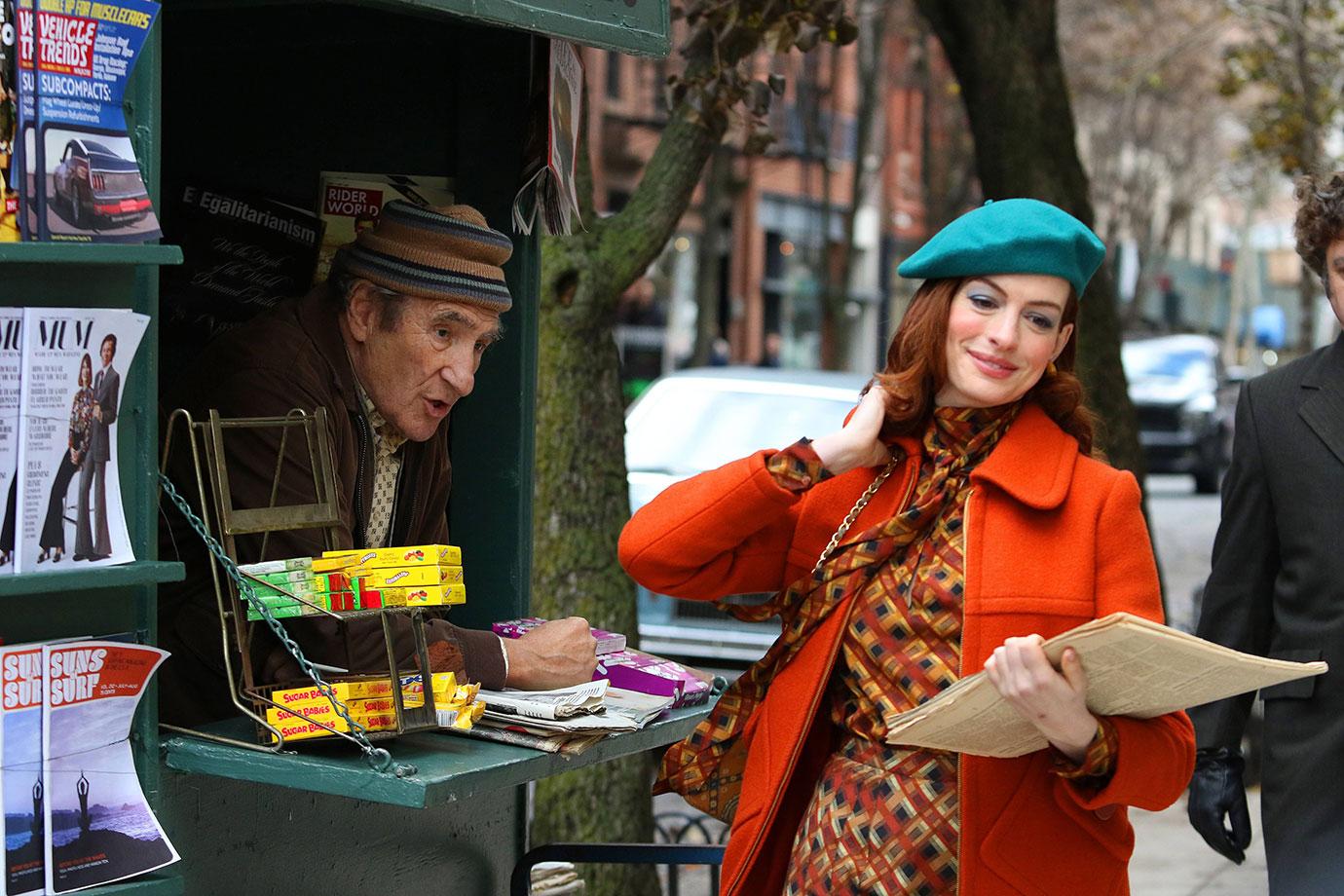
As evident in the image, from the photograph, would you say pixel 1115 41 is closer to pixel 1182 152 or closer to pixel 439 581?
pixel 1182 152

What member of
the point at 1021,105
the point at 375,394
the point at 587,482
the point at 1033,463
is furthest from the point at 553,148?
the point at 1021,105

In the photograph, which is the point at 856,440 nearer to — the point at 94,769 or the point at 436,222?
the point at 436,222

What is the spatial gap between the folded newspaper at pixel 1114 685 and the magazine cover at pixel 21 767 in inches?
46.4

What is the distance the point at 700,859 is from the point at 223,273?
1603mm

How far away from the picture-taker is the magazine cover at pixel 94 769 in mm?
2420

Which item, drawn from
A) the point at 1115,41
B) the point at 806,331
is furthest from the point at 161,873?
the point at 806,331

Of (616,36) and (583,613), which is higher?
(616,36)

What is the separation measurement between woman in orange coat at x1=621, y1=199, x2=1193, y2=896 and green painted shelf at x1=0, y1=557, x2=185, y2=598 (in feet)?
2.58

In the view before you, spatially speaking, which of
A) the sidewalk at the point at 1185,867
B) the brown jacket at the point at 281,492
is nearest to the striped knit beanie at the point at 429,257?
the brown jacket at the point at 281,492

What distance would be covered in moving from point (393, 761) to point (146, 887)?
382 mm

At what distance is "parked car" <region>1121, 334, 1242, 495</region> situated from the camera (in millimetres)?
23719

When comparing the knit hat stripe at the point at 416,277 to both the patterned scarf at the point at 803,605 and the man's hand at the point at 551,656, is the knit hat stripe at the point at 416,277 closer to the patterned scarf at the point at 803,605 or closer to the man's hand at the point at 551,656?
the man's hand at the point at 551,656

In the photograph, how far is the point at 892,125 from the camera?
42156 millimetres

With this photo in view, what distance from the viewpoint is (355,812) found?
320 cm
